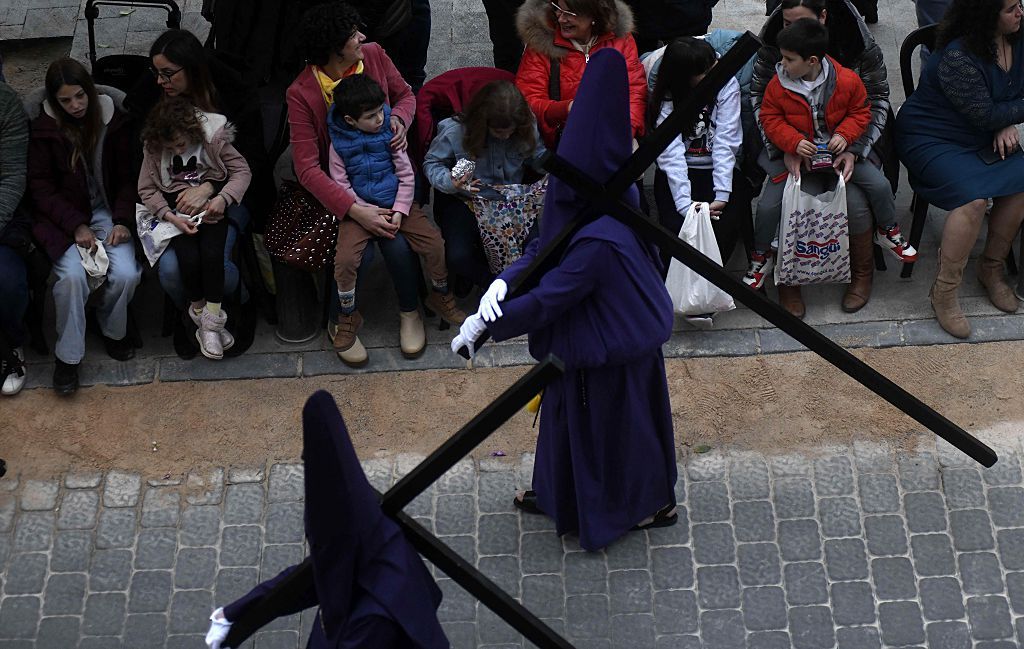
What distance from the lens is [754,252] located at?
263 inches

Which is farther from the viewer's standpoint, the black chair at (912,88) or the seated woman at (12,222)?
the black chair at (912,88)

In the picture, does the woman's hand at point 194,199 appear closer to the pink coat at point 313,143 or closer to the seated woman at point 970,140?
the pink coat at point 313,143

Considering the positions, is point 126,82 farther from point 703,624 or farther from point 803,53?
point 703,624

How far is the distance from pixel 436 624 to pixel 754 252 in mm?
3323

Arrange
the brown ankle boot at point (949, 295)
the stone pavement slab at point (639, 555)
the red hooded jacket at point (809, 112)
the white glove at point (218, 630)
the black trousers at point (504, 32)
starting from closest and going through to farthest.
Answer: the white glove at point (218, 630) → the stone pavement slab at point (639, 555) → the red hooded jacket at point (809, 112) → the brown ankle boot at point (949, 295) → the black trousers at point (504, 32)

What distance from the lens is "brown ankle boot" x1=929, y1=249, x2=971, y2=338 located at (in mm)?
6461

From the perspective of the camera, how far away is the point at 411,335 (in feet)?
21.6

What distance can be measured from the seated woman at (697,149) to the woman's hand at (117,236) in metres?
2.61

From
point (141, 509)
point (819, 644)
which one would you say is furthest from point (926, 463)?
point (141, 509)

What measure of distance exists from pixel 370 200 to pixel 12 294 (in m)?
1.75

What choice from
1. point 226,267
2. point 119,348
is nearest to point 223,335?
point 226,267

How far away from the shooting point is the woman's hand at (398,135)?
6.34m

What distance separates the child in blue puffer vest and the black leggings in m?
0.57

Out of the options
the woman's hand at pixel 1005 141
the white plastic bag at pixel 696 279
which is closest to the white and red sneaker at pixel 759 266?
the white plastic bag at pixel 696 279
